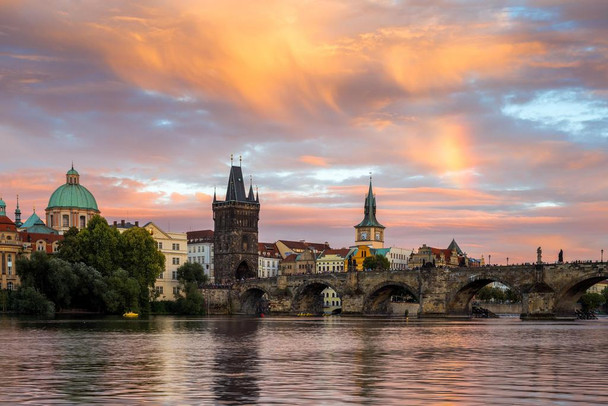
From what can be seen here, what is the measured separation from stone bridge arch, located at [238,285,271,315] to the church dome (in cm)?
4331

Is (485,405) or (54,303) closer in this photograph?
(485,405)

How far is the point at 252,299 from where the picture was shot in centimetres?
16700

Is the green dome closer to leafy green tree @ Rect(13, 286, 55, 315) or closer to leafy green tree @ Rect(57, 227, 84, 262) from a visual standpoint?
leafy green tree @ Rect(57, 227, 84, 262)

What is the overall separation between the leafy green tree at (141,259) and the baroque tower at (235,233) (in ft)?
170

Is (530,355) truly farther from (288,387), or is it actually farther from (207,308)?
(207,308)

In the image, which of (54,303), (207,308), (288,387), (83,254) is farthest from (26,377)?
(207,308)

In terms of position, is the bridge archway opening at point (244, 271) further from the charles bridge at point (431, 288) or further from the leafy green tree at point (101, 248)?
the leafy green tree at point (101, 248)

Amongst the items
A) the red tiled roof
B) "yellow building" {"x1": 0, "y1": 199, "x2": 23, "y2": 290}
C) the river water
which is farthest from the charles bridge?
the river water

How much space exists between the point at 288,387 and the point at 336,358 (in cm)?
1244

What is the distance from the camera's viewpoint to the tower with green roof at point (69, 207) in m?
182

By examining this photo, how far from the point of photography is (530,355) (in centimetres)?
4038

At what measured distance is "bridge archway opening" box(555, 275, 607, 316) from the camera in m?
107

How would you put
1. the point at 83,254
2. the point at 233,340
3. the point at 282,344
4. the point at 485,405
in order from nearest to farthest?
the point at 485,405 → the point at 282,344 → the point at 233,340 → the point at 83,254

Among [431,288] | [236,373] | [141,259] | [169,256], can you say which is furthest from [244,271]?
[236,373]
